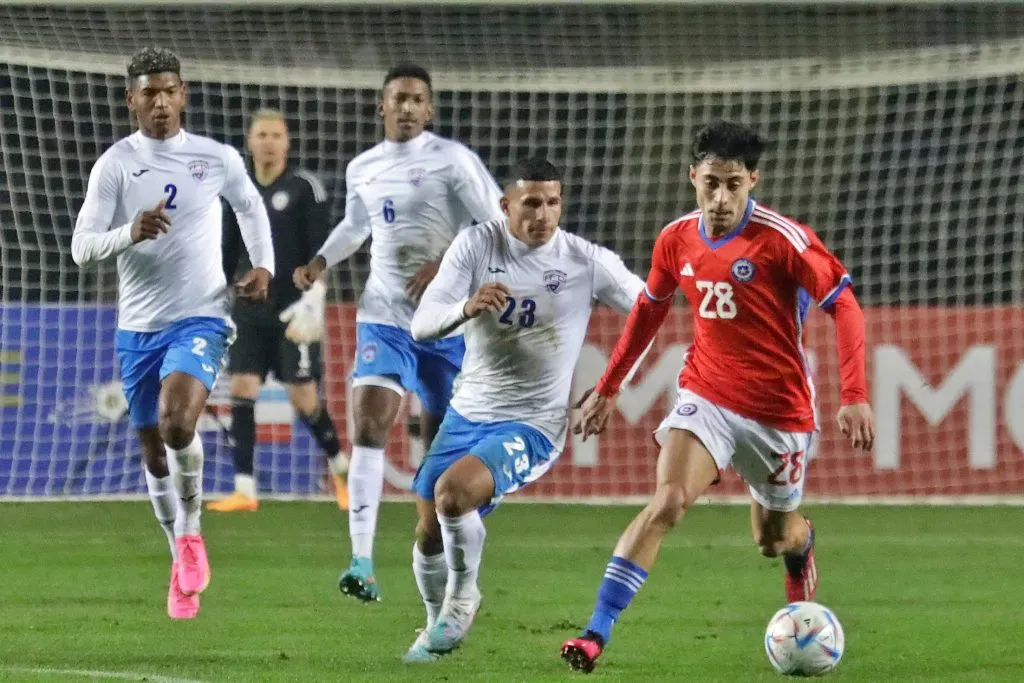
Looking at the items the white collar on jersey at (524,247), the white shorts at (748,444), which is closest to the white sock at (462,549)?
the white shorts at (748,444)

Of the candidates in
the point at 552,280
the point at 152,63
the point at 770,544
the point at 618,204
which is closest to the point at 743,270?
the point at 552,280

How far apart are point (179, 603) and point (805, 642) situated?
2714mm

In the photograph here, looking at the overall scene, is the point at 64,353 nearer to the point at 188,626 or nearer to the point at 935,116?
the point at 188,626

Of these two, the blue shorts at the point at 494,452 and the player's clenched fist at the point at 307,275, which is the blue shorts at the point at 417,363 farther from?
the blue shorts at the point at 494,452

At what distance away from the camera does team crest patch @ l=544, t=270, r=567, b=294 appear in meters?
6.46

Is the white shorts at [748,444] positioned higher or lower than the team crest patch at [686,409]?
lower

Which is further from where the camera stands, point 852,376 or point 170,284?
point 170,284

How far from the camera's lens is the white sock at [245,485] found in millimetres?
11375

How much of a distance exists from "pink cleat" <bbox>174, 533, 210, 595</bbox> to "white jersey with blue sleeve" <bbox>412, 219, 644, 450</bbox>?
1502 mm

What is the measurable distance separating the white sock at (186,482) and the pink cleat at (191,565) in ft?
0.13

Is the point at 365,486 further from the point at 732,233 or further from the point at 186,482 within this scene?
the point at 732,233

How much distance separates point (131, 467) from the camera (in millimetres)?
11945

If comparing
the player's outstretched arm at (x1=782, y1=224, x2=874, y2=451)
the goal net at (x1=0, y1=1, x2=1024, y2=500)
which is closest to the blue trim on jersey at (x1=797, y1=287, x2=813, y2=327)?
the player's outstretched arm at (x1=782, y1=224, x2=874, y2=451)

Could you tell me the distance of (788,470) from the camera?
6367 mm
